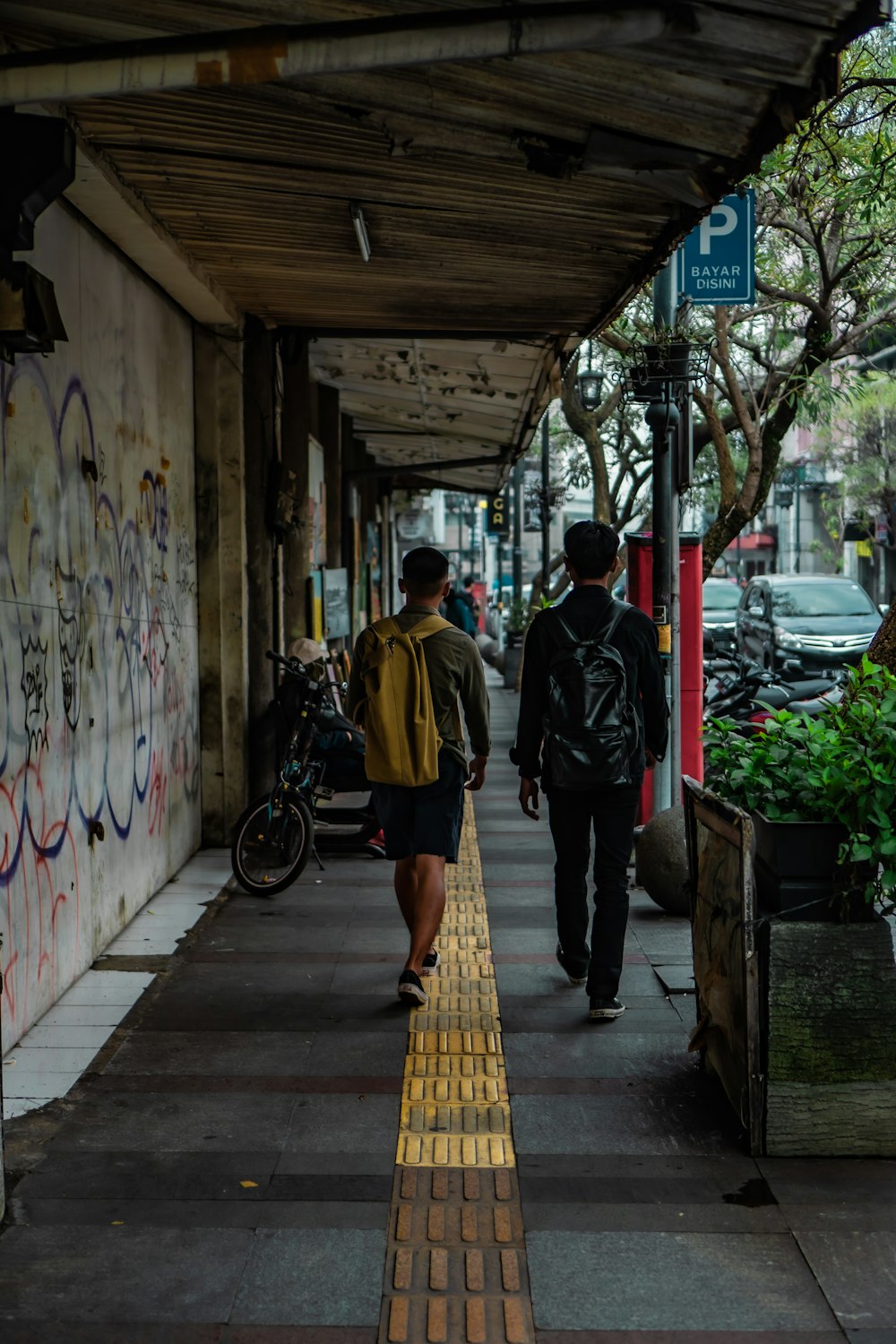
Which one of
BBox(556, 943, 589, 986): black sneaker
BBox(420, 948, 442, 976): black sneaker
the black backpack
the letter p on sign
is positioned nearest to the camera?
the black backpack

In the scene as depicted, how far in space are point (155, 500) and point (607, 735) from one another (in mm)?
3387

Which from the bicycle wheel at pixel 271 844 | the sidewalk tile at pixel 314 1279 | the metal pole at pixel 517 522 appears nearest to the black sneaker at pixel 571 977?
the bicycle wheel at pixel 271 844

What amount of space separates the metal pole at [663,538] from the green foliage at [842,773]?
363 cm

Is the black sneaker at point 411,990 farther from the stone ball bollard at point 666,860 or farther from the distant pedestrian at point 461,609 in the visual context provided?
the distant pedestrian at point 461,609

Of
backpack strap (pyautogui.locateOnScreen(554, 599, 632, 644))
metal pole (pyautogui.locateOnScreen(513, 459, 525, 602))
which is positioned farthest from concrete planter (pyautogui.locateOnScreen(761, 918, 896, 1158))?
metal pole (pyautogui.locateOnScreen(513, 459, 525, 602))

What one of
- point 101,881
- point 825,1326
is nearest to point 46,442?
point 101,881

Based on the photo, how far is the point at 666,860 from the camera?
740 centimetres

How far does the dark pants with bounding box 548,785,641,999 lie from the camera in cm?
556

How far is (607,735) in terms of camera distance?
550 centimetres

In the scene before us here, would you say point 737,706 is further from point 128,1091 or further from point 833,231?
point 128,1091

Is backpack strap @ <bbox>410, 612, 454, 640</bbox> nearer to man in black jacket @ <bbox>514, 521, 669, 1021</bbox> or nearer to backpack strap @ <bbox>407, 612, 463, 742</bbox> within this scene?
backpack strap @ <bbox>407, 612, 463, 742</bbox>

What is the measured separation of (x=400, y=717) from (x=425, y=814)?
0.41 meters

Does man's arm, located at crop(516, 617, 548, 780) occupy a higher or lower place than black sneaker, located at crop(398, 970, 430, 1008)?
higher

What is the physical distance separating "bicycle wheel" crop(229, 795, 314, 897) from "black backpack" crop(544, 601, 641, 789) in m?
2.71
